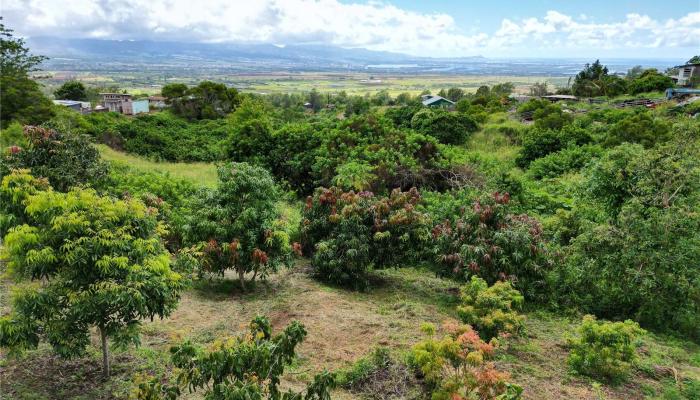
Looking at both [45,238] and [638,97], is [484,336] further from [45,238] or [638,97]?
[638,97]

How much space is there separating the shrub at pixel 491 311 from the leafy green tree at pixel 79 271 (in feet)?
14.8

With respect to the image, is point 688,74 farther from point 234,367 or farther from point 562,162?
point 234,367

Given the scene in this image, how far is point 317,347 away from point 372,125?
13.8 meters

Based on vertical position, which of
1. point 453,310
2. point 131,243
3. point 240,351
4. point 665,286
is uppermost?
point 131,243

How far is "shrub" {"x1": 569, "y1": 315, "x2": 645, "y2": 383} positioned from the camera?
691 centimetres

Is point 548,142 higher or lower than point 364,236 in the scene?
higher

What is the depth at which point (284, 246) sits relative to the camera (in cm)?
984

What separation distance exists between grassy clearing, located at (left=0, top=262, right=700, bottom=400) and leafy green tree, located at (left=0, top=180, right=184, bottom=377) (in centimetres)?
70

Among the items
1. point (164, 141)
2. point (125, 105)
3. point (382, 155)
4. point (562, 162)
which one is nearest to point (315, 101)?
point (125, 105)

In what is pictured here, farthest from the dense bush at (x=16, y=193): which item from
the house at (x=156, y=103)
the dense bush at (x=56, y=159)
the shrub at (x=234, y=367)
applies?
the house at (x=156, y=103)

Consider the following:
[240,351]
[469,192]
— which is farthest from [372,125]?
[240,351]

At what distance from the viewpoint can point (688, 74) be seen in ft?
137

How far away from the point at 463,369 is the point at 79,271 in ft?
14.5

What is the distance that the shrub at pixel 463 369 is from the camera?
208 inches
